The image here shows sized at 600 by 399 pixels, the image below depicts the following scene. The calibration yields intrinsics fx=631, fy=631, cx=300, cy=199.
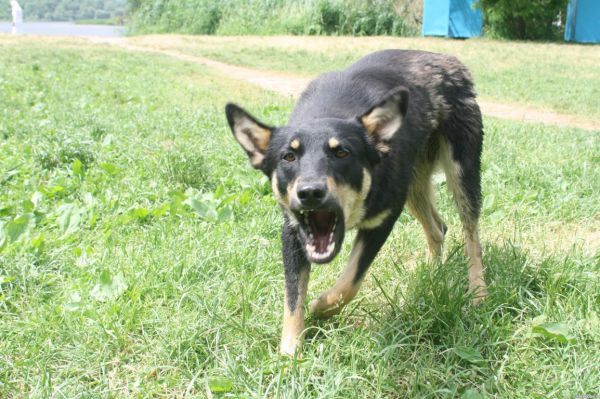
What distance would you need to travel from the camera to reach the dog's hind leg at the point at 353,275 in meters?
3.26

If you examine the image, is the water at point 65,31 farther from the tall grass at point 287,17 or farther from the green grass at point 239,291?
the green grass at point 239,291

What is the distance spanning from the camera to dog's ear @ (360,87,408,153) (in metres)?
3.20

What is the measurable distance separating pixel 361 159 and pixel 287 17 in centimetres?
2148

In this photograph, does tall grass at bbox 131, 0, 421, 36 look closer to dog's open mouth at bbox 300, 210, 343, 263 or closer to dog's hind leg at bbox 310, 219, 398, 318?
dog's hind leg at bbox 310, 219, 398, 318

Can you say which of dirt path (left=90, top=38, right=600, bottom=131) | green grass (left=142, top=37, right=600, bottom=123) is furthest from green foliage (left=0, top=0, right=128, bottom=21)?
dirt path (left=90, top=38, right=600, bottom=131)

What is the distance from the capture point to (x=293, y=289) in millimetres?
3229

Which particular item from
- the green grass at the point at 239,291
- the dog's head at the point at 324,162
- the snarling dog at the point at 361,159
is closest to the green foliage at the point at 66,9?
the green grass at the point at 239,291

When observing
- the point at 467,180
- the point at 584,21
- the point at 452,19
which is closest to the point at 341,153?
the point at 467,180

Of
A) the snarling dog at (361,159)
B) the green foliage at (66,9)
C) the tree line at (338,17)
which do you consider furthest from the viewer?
the green foliage at (66,9)

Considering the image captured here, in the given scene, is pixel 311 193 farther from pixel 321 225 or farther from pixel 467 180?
pixel 467 180

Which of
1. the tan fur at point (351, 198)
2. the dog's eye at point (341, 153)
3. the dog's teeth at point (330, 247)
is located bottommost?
the dog's teeth at point (330, 247)

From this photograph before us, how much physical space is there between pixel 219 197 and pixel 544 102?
780cm

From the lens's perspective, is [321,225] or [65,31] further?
[65,31]

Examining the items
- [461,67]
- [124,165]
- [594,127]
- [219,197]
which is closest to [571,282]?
[461,67]
